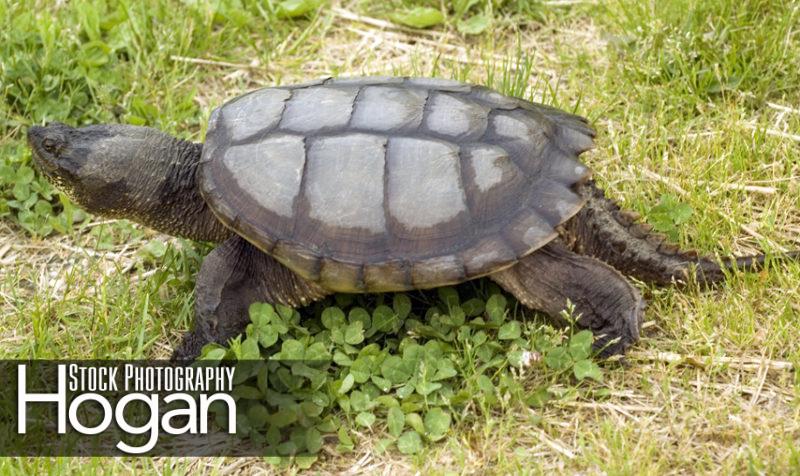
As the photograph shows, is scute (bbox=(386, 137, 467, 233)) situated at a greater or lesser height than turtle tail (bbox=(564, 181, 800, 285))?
greater

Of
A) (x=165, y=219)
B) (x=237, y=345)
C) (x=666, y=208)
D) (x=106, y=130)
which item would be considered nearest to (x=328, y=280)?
(x=237, y=345)

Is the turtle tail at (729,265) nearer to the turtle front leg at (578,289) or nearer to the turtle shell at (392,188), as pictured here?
the turtle front leg at (578,289)

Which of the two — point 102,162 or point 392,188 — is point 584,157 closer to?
point 392,188

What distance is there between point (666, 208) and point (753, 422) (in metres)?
1.06

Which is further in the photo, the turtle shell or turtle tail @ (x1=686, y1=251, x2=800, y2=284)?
turtle tail @ (x1=686, y1=251, x2=800, y2=284)

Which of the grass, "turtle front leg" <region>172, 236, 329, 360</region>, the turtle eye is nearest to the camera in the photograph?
the grass

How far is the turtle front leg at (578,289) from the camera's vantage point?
10.4 feet

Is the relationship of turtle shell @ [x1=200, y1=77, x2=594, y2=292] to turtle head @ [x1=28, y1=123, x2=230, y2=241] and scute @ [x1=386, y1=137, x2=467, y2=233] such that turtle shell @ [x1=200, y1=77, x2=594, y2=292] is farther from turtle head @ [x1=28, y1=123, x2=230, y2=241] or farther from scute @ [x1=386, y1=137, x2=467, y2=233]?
turtle head @ [x1=28, y1=123, x2=230, y2=241]

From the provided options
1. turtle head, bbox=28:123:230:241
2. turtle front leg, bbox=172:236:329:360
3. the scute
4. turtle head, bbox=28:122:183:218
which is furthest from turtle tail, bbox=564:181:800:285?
turtle head, bbox=28:122:183:218

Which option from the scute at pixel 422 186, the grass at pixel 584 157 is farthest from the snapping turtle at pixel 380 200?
the grass at pixel 584 157

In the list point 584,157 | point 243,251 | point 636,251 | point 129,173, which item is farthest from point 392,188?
point 584,157

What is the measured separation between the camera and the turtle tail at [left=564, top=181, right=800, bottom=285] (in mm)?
3344

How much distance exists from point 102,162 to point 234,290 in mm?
705

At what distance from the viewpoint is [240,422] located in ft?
9.97
